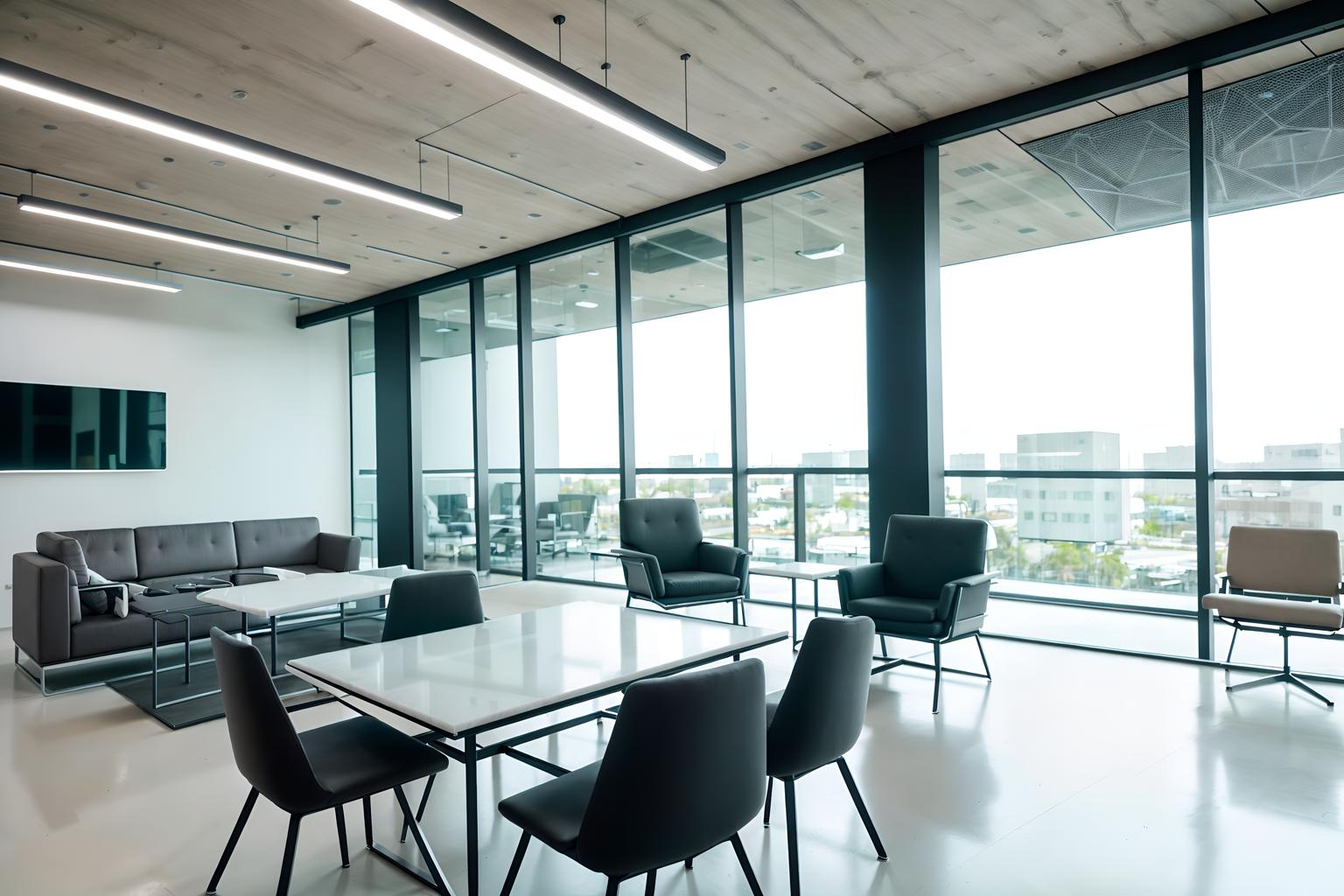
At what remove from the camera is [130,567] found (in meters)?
6.37

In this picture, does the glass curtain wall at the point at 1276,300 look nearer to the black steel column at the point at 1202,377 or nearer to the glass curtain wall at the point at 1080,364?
the black steel column at the point at 1202,377

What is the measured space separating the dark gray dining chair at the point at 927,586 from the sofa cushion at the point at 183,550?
17.7 feet

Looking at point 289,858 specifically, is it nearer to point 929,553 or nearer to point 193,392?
point 929,553

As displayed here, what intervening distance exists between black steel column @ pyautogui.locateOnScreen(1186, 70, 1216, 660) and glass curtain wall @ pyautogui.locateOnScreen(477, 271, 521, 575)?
6.00 metres

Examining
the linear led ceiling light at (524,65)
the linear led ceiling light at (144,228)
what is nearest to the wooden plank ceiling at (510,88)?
the linear led ceiling light at (144,228)

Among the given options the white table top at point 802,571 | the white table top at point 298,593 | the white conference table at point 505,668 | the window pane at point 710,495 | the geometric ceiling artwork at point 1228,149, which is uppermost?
the geometric ceiling artwork at point 1228,149

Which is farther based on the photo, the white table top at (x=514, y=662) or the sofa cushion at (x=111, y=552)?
the sofa cushion at (x=111, y=552)

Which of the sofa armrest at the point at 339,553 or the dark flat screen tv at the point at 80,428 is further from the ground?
the dark flat screen tv at the point at 80,428

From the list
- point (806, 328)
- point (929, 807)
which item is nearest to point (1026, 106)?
point (806, 328)

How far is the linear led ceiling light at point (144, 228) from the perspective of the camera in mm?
5180

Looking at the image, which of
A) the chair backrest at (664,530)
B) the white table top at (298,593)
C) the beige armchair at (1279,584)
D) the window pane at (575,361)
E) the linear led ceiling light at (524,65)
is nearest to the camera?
the linear led ceiling light at (524,65)

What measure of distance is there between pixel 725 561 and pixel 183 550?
461cm

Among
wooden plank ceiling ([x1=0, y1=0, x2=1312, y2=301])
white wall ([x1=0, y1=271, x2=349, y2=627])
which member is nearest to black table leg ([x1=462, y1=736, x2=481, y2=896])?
wooden plank ceiling ([x1=0, y1=0, x2=1312, y2=301])

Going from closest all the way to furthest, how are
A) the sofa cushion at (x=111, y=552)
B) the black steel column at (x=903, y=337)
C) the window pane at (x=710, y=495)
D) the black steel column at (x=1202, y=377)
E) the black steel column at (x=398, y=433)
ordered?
the black steel column at (x=1202, y=377) → the black steel column at (x=903, y=337) → the sofa cushion at (x=111, y=552) → the window pane at (x=710, y=495) → the black steel column at (x=398, y=433)
